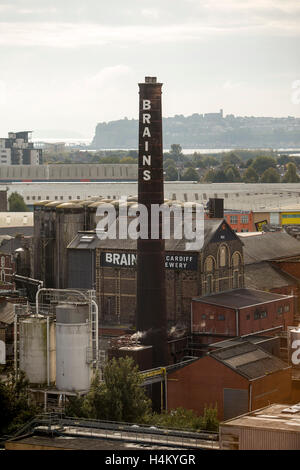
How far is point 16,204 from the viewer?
125062 mm

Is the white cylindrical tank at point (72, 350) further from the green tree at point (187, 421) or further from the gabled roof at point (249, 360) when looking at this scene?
the gabled roof at point (249, 360)

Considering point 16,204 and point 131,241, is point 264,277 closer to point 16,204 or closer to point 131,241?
point 131,241

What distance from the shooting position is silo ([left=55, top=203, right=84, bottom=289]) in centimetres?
6306

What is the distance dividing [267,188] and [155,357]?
8761cm

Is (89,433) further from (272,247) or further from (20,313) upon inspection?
(272,247)

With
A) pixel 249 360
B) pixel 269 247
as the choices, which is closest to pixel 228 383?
pixel 249 360

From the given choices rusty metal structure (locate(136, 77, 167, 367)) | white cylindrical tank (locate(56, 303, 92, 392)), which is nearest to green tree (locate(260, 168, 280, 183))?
rusty metal structure (locate(136, 77, 167, 367))

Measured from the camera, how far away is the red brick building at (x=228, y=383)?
45594mm

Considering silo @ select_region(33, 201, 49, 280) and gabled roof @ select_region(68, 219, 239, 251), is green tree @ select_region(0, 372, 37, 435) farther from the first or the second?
silo @ select_region(33, 201, 49, 280)

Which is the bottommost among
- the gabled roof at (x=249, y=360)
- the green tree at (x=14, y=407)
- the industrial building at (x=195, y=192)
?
the green tree at (x=14, y=407)

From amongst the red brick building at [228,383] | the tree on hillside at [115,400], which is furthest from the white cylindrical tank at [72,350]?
the red brick building at [228,383]

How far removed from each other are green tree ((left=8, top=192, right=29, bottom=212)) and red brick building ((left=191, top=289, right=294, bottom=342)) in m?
68.6

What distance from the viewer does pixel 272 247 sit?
71.2 metres

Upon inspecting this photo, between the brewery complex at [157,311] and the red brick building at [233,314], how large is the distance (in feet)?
0.18
